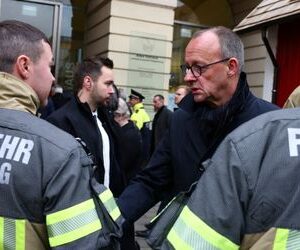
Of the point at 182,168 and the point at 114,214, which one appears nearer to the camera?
the point at 114,214

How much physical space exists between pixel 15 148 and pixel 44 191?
0.17 metres

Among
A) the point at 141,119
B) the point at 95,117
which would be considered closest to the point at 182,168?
the point at 95,117

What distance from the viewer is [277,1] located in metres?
9.31

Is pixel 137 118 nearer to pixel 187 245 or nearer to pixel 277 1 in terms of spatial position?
pixel 277 1

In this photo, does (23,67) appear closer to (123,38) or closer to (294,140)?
(294,140)

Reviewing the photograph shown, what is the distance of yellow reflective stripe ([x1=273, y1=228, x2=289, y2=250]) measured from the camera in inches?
55.7

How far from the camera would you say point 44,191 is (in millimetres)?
1696

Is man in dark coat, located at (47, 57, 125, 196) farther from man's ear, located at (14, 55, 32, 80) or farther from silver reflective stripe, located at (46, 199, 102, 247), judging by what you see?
silver reflective stripe, located at (46, 199, 102, 247)

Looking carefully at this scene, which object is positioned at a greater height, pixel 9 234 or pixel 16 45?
pixel 16 45

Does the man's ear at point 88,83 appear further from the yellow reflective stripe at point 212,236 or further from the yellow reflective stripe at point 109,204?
the yellow reflective stripe at point 212,236

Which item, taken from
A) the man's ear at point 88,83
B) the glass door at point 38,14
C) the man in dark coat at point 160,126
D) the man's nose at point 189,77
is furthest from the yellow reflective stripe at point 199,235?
the glass door at point 38,14

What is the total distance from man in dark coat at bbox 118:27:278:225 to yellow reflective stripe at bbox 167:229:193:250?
885 millimetres

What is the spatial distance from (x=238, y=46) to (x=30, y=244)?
142 cm

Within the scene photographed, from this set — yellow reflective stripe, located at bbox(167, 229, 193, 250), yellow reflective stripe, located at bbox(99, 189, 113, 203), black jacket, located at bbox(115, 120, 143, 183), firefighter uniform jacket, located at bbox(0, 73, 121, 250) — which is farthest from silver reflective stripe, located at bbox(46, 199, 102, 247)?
black jacket, located at bbox(115, 120, 143, 183)
